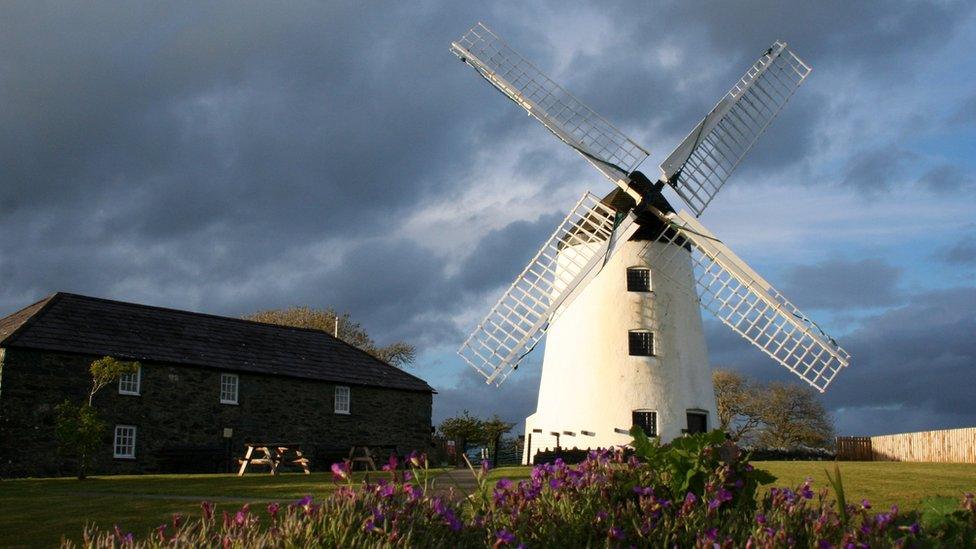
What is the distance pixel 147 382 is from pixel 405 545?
27.1 m

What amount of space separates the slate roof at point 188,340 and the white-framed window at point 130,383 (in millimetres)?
675

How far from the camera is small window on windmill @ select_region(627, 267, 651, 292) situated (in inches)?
1053

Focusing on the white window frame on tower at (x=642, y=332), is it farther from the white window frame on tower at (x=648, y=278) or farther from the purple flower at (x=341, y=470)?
the purple flower at (x=341, y=470)

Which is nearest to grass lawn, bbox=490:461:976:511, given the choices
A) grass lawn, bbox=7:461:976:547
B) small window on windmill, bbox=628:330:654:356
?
grass lawn, bbox=7:461:976:547

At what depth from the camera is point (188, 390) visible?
103ft

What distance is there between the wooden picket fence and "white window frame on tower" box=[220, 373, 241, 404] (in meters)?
26.3

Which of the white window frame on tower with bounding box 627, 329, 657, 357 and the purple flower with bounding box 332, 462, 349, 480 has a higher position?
the white window frame on tower with bounding box 627, 329, 657, 357

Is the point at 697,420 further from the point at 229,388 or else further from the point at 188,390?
the point at 188,390

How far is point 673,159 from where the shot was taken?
2727 centimetres

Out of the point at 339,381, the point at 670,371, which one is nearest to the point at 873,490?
the point at 670,371

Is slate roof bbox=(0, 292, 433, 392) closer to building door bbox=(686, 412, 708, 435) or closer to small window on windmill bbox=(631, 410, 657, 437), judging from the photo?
small window on windmill bbox=(631, 410, 657, 437)

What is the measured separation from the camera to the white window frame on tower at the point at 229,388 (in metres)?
32.5

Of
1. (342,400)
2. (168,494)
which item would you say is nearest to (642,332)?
(168,494)

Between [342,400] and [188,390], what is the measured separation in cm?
637
